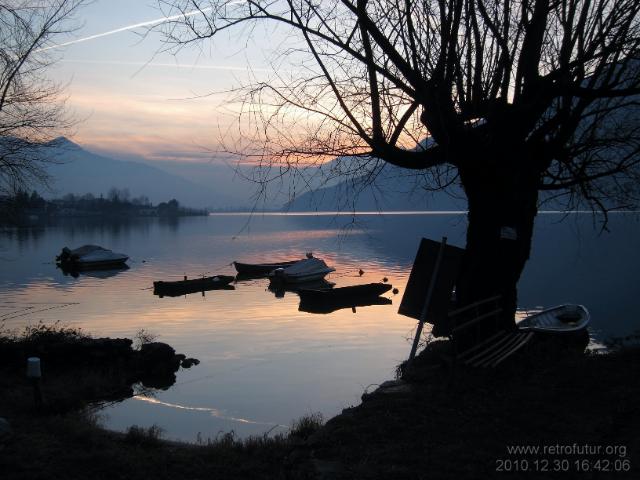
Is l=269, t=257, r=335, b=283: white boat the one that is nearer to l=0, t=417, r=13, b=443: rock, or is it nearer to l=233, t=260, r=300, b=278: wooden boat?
l=233, t=260, r=300, b=278: wooden boat

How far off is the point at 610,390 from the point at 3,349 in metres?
15.0

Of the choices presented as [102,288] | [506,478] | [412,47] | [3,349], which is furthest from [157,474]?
[102,288]

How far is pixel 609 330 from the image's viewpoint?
26.3 m

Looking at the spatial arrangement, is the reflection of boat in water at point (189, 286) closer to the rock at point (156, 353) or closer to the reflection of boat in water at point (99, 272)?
the reflection of boat in water at point (99, 272)

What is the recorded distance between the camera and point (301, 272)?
4922 centimetres

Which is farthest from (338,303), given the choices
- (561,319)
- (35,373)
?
(35,373)

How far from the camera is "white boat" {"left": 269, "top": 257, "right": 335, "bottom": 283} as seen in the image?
47.8 m

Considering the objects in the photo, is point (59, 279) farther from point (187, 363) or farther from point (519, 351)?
point (519, 351)

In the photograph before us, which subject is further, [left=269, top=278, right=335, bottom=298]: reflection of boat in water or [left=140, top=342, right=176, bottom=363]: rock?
[left=269, top=278, right=335, bottom=298]: reflection of boat in water

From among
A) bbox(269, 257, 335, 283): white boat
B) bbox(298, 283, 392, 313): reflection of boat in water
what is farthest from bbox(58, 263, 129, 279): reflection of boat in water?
bbox(298, 283, 392, 313): reflection of boat in water

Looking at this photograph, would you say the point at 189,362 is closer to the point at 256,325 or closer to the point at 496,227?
the point at 256,325

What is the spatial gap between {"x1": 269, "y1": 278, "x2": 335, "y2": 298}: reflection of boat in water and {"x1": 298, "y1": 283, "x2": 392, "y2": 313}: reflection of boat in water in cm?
702

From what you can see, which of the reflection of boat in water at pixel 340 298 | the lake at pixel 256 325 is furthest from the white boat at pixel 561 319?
the reflection of boat in water at pixel 340 298

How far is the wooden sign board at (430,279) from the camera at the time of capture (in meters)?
10.4
